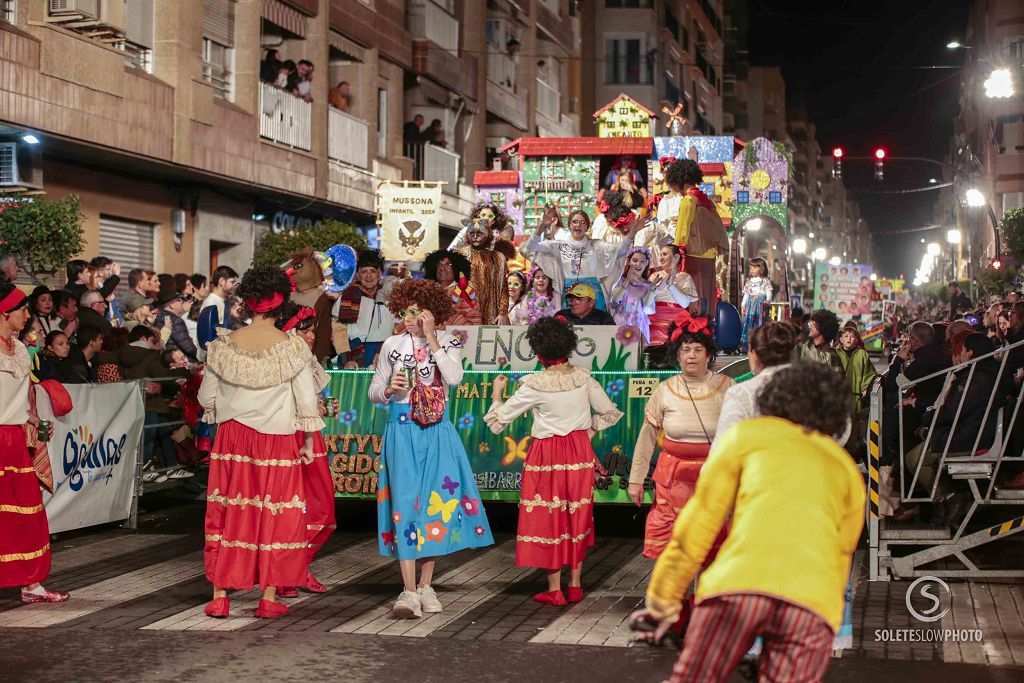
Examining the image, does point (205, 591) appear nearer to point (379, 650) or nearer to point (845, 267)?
point (379, 650)

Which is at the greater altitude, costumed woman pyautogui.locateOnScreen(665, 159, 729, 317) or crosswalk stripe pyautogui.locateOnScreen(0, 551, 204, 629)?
costumed woman pyautogui.locateOnScreen(665, 159, 729, 317)

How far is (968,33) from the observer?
3804 inches

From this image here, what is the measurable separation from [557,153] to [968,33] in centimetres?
8561

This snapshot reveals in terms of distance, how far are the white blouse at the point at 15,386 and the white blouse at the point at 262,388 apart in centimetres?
134

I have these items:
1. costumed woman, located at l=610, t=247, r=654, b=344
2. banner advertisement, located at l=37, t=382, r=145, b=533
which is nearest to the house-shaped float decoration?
costumed woman, located at l=610, t=247, r=654, b=344

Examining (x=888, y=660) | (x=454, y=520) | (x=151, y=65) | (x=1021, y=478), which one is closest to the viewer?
(x=888, y=660)

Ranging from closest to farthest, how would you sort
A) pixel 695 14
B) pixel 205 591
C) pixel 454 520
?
pixel 454 520 < pixel 205 591 < pixel 695 14

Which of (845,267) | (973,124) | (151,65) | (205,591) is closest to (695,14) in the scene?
(973,124)

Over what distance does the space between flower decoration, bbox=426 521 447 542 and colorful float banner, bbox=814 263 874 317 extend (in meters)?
30.0

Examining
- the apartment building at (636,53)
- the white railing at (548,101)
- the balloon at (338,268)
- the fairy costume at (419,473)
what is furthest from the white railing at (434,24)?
the fairy costume at (419,473)

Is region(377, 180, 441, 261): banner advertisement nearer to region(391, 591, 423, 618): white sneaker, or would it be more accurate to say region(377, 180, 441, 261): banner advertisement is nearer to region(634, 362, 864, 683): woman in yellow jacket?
region(391, 591, 423, 618): white sneaker

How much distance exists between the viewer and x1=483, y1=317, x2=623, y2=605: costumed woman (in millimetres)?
9070

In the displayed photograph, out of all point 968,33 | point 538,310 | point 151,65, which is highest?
point 968,33

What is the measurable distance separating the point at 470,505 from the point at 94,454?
4595mm
